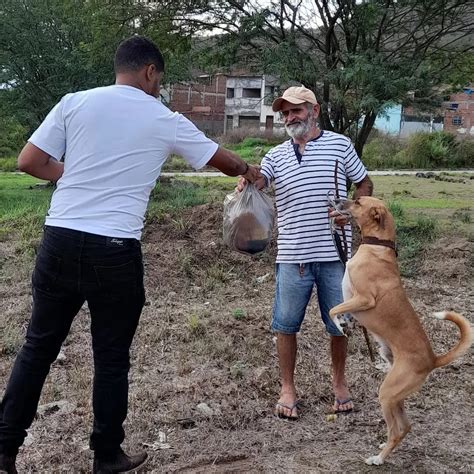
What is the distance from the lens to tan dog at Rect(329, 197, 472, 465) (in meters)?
3.42

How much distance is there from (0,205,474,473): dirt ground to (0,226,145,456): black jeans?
1.50 feet

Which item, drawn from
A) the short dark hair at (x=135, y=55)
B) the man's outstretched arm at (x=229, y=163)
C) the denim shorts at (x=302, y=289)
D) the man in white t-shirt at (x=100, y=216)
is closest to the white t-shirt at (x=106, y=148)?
the man in white t-shirt at (x=100, y=216)

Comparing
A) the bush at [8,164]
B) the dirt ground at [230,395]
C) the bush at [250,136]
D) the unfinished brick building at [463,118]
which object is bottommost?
the dirt ground at [230,395]

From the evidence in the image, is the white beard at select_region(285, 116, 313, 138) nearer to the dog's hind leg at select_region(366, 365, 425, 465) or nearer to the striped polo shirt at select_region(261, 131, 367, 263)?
the striped polo shirt at select_region(261, 131, 367, 263)

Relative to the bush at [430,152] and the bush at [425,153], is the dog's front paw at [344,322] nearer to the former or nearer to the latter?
the bush at [425,153]

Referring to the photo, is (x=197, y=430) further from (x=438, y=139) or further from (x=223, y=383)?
(x=438, y=139)

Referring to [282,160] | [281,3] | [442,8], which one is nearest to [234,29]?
[281,3]

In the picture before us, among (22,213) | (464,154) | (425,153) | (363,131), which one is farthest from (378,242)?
(464,154)

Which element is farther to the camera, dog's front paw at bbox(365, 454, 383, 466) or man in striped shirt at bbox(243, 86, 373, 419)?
man in striped shirt at bbox(243, 86, 373, 419)

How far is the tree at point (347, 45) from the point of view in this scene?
8062 mm

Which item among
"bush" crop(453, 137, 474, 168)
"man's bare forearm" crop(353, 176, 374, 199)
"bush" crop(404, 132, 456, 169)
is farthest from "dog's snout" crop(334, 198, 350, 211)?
"bush" crop(453, 137, 474, 168)

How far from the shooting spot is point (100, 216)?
9.71 ft

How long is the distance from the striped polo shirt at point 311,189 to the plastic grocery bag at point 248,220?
0.12 m

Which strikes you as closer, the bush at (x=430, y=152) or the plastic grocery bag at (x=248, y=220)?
the plastic grocery bag at (x=248, y=220)
